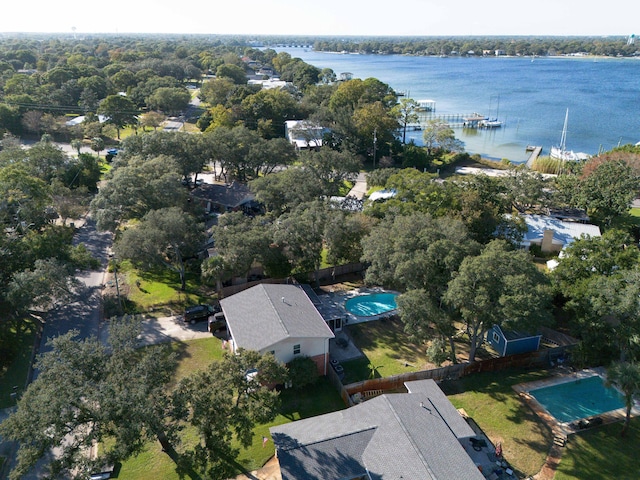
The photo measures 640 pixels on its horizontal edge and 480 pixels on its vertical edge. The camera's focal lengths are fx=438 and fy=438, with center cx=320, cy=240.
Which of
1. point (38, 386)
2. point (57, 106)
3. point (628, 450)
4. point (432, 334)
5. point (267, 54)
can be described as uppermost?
point (267, 54)

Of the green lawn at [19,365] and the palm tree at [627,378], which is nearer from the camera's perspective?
the palm tree at [627,378]

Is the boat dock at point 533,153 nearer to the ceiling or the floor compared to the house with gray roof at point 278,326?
nearer to the ceiling

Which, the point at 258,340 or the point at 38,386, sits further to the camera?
the point at 258,340

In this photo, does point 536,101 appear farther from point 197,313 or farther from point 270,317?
point 270,317

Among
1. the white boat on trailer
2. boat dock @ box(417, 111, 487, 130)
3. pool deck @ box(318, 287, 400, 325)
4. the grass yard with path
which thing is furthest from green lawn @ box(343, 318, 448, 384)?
the white boat on trailer

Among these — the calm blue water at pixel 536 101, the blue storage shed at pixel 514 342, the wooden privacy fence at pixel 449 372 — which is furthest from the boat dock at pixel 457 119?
the wooden privacy fence at pixel 449 372

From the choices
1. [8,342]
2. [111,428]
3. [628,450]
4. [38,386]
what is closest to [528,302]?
[628,450]

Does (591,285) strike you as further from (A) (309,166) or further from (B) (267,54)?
(B) (267,54)

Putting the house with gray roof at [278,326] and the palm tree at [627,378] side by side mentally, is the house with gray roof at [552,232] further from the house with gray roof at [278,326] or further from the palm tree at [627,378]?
the house with gray roof at [278,326]
